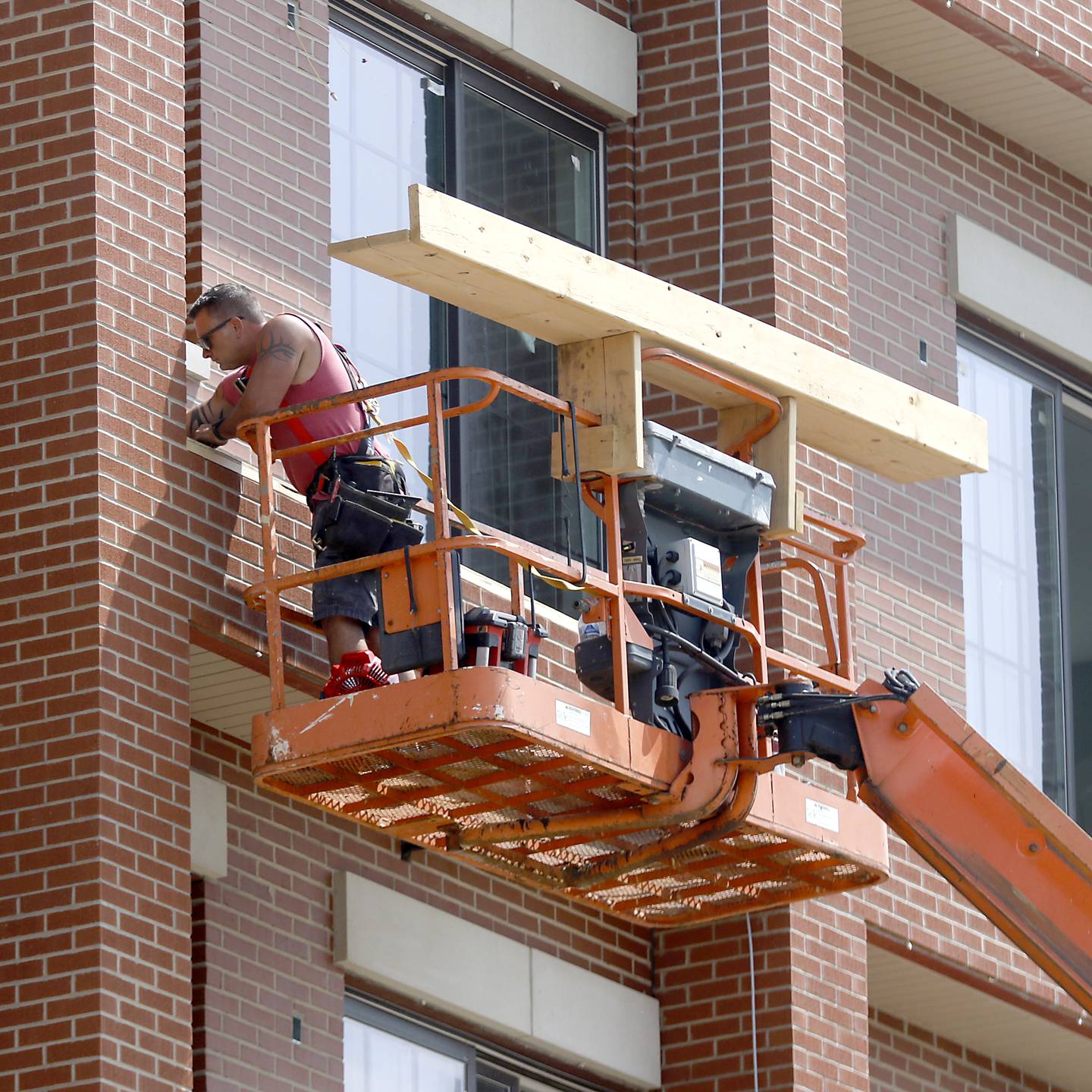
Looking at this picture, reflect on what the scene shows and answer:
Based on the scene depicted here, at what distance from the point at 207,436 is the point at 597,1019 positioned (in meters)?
4.25

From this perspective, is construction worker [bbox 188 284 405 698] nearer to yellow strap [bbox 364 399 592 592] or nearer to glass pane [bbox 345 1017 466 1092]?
yellow strap [bbox 364 399 592 592]

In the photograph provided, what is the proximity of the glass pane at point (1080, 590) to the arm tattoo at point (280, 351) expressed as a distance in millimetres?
8579

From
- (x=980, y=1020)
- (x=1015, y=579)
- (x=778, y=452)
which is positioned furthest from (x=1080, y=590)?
(x=778, y=452)

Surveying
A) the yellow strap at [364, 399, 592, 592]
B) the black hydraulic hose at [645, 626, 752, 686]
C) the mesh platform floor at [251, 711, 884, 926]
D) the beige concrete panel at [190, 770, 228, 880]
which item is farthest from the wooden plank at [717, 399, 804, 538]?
the beige concrete panel at [190, 770, 228, 880]

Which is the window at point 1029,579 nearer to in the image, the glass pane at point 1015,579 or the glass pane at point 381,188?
the glass pane at point 1015,579

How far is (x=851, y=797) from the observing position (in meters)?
13.9

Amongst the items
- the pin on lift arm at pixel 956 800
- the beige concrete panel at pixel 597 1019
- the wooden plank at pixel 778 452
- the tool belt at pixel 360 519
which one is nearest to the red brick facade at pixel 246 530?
the beige concrete panel at pixel 597 1019

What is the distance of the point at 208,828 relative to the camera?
13.7 m

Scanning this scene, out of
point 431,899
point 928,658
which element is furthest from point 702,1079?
point 928,658

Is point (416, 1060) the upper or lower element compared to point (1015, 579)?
lower

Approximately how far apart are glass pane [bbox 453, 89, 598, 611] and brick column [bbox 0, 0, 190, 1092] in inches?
135

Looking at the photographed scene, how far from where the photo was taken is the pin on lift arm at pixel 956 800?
41.7 ft

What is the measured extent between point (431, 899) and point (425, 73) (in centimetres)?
457

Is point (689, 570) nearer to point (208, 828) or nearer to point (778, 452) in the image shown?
point (778, 452)
